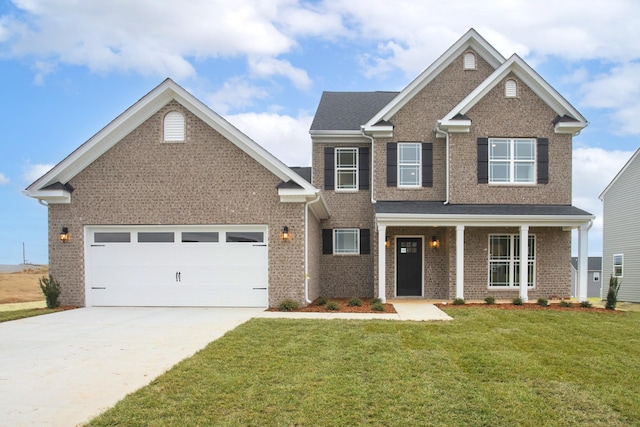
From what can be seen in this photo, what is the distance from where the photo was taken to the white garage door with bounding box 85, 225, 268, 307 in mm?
13008

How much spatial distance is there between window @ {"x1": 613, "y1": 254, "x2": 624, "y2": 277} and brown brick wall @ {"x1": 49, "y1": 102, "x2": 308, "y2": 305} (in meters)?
17.3

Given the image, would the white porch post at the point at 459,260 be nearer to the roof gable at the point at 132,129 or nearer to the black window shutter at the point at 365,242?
the black window shutter at the point at 365,242

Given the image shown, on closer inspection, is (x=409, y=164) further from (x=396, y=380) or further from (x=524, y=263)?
(x=396, y=380)

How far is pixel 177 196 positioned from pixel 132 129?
7.90 ft

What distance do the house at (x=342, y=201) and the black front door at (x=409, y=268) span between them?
51 millimetres

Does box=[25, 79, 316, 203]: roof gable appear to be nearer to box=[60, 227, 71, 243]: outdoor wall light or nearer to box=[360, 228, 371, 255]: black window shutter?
box=[60, 227, 71, 243]: outdoor wall light

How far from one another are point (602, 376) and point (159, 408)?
6.01m

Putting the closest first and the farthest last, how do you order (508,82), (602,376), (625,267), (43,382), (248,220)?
(43,382) → (602,376) → (248,220) → (508,82) → (625,267)

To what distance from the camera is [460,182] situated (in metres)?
15.4

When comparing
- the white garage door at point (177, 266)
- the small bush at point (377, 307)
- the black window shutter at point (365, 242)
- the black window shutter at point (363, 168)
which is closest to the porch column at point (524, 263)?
the small bush at point (377, 307)

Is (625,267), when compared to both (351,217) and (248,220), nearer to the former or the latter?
(351,217)

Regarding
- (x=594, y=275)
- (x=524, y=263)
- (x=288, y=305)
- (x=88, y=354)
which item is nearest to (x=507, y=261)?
(x=524, y=263)

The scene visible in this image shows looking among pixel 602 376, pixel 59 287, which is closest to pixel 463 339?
pixel 602 376

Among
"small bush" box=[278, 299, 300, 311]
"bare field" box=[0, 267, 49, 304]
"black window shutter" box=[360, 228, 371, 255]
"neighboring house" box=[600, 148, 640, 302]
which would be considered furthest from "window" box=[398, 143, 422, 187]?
"bare field" box=[0, 267, 49, 304]
